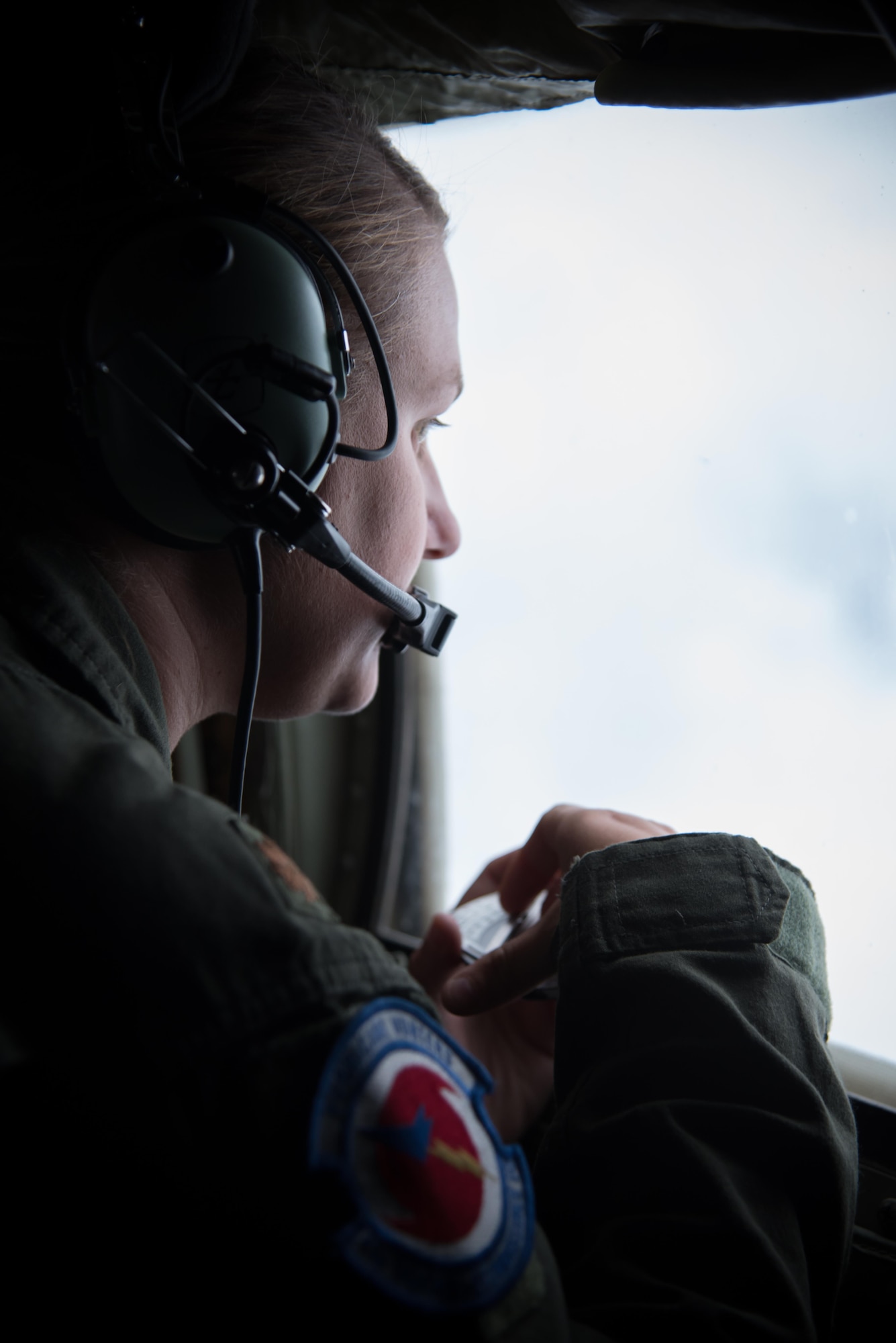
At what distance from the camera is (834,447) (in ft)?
2.92

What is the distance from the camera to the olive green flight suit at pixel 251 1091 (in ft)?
1.28

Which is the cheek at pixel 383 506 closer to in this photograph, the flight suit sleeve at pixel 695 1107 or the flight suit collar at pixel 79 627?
the flight suit collar at pixel 79 627

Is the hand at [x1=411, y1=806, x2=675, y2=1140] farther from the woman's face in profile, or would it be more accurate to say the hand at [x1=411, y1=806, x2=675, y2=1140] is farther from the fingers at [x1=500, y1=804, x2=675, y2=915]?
the woman's face in profile

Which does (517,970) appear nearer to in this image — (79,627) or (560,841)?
(560,841)

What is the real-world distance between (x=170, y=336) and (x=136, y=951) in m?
0.40

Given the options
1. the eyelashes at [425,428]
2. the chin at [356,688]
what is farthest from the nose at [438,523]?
the chin at [356,688]

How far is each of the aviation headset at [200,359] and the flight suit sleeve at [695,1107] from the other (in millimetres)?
383

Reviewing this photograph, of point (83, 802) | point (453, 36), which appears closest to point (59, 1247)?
point (83, 802)

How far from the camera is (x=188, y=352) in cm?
56

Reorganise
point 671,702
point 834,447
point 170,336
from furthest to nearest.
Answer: point 671,702
point 834,447
point 170,336

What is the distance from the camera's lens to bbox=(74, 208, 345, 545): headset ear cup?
0.56m

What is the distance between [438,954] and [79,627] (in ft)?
1.85

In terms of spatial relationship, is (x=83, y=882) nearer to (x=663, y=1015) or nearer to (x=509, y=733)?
(x=663, y=1015)

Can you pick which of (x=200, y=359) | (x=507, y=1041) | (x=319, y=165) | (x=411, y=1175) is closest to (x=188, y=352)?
(x=200, y=359)
